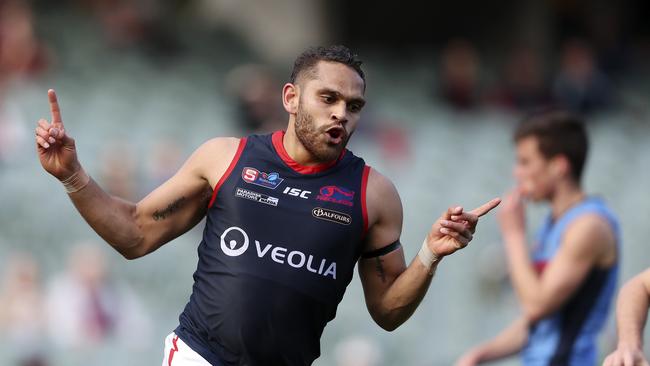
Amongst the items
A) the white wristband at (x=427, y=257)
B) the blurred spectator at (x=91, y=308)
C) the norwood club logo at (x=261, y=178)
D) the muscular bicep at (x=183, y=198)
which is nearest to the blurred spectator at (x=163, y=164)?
the blurred spectator at (x=91, y=308)

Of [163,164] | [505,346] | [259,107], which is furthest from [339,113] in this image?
[259,107]

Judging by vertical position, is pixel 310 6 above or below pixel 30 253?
above

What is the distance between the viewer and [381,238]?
5.46 m

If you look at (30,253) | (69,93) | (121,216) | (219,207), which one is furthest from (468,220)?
(69,93)

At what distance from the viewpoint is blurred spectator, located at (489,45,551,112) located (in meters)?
17.4

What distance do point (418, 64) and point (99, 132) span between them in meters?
6.80

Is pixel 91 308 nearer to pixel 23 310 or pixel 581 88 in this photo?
pixel 23 310

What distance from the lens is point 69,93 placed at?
1581 cm

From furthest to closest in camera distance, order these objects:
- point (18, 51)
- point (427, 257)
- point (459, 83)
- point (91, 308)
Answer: point (459, 83) → point (18, 51) → point (91, 308) → point (427, 257)

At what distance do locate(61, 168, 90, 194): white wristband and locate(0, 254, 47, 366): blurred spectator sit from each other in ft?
17.7

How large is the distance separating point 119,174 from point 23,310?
1.89m

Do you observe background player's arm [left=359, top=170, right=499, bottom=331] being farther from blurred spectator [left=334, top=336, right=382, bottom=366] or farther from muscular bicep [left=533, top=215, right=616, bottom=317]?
blurred spectator [left=334, top=336, right=382, bottom=366]

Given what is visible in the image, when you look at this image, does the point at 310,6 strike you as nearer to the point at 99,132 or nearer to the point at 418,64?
the point at 418,64

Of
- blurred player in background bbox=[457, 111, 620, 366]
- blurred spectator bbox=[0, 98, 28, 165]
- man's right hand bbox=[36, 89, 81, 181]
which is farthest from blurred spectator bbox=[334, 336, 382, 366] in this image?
man's right hand bbox=[36, 89, 81, 181]
